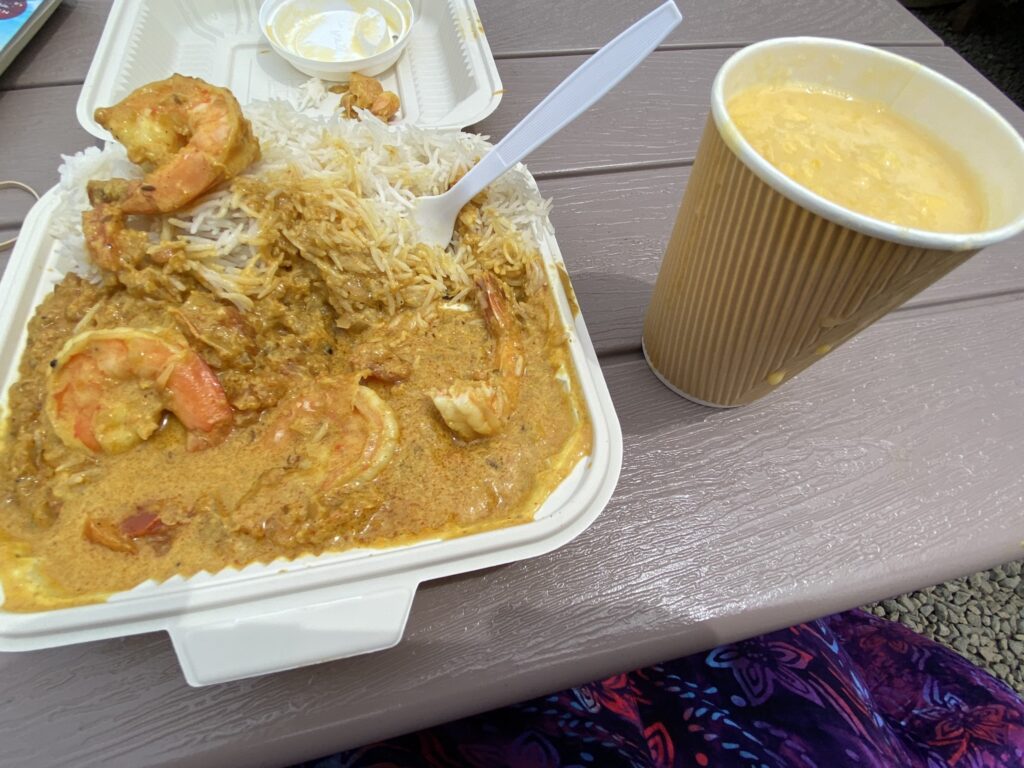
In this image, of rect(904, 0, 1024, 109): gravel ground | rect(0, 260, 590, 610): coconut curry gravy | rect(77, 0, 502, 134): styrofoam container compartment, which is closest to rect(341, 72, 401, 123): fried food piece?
rect(77, 0, 502, 134): styrofoam container compartment

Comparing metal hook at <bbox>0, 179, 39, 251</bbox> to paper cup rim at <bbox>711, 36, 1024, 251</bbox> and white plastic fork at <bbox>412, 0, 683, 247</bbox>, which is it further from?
paper cup rim at <bbox>711, 36, 1024, 251</bbox>

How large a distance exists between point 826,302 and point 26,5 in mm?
2178

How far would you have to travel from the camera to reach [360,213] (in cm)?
116

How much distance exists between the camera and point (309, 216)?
1.14m

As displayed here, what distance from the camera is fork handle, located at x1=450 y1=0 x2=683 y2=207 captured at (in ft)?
2.86

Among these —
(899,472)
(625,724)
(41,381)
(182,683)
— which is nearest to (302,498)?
(182,683)

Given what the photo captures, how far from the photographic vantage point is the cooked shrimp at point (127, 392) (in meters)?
0.97

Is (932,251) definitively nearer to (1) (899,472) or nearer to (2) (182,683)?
(1) (899,472)

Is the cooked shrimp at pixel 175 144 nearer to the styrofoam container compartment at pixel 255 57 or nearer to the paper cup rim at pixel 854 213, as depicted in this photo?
the styrofoam container compartment at pixel 255 57

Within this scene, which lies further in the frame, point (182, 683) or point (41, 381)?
point (41, 381)

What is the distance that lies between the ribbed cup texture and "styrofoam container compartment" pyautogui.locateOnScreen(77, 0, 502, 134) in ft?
2.73

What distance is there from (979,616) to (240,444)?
221cm

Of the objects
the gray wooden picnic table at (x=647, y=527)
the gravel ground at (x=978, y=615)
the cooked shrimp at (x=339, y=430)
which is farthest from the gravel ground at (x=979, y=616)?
the cooked shrimp at (x=339, y=430)

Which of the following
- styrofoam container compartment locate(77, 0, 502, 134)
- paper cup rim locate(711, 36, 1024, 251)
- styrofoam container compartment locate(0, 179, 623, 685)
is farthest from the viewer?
styrofoam container compartment locate(77, 0, 502, 134)
